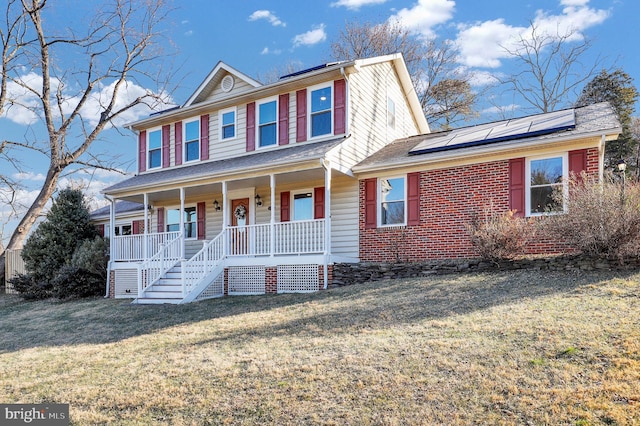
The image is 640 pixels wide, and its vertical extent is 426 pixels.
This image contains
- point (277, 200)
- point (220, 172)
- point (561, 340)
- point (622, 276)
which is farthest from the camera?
point (277, 200)

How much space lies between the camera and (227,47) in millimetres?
17281

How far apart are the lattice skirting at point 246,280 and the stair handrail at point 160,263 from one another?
1.77 metres

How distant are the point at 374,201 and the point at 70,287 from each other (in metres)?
10.4

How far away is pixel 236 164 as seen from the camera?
14.1 m

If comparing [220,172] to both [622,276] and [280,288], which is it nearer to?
[280,288]

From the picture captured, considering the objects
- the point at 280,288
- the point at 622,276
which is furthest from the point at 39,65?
the point at 622,276

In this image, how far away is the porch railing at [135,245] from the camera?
1512cm

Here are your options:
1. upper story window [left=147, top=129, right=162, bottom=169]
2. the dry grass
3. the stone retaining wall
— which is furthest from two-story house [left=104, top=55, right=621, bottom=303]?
the dry grass

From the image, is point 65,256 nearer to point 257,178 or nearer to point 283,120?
point 257,178

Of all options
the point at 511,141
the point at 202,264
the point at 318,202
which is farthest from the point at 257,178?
the point at 511,141

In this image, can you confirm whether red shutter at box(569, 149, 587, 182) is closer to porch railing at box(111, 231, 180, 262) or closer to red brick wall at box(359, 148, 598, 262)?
red brick wall at box(359, 148, 598, 262)

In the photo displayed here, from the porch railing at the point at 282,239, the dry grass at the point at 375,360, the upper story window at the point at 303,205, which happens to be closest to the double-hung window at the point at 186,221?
the porch railing at the point at 282,239

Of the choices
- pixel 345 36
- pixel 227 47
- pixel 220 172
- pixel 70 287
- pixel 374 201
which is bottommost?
pixel 70 287

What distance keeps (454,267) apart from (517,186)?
8.52ft
